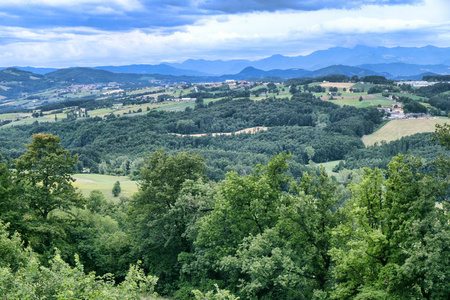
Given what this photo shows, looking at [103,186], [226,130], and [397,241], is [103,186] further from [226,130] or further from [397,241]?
[226,130]

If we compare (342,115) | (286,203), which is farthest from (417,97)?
(286,203)

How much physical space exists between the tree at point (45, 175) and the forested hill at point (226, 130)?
78.8 meters

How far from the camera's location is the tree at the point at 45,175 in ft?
89.1

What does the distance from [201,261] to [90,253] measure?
1128 centimetres

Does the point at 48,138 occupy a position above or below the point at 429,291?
above

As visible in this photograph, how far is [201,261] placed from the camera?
25.3 metres

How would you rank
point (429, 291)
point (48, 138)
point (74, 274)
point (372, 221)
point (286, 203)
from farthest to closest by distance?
point (48, 138)
point (286, 203)
point (372, 221)
point (429, 291)
point (74, 274)

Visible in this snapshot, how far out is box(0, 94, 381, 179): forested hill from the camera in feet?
448

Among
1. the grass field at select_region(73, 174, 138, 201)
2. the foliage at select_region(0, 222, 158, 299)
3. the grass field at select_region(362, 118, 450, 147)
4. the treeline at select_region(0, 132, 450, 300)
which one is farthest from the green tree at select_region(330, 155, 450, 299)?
the grass field at select_region(362, 118, 450, 147)

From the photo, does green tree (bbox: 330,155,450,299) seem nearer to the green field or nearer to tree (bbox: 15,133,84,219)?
tree (bbox: 15,133,84,219)

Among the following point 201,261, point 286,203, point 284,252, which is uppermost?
point 286,203

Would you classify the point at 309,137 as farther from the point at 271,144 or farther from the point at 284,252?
the point at 284,252

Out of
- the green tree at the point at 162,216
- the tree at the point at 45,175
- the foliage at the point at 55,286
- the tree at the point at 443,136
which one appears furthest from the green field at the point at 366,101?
the foliage at the point at 55,286

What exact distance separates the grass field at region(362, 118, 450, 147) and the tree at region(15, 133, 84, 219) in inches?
5013
